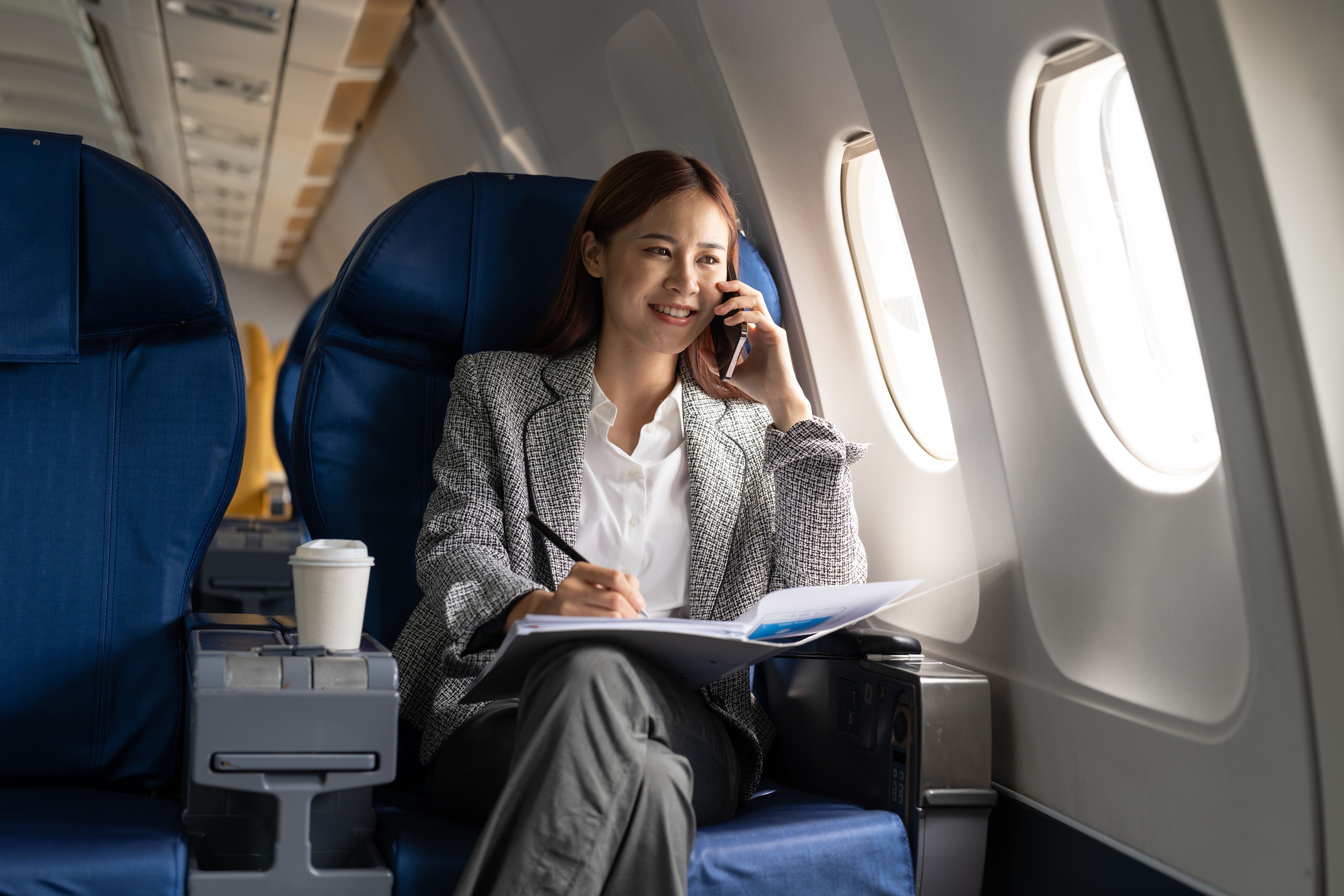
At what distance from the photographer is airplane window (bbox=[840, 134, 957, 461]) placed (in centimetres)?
254

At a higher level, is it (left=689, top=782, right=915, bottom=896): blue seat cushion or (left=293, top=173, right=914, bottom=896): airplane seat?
(left=293, top=173, right=914, bottom=896): airplane seat

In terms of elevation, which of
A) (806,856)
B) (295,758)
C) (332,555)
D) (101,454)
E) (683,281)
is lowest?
(806,856)

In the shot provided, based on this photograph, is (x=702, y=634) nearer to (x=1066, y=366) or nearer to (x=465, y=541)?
(x=465, y=541)

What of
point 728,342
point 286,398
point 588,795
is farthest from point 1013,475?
point 286,398

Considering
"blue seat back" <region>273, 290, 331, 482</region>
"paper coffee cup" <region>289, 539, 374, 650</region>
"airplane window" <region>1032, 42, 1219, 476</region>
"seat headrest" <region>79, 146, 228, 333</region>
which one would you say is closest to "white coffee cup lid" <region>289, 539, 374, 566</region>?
"paper coffee cup" <region>289, 539, 374, 650</region>

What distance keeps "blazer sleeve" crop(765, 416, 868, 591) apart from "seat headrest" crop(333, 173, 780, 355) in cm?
51

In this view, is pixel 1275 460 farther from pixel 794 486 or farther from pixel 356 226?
pixel 356 226

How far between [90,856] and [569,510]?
89cm

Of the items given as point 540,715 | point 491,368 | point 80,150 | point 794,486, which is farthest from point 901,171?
point 80,150

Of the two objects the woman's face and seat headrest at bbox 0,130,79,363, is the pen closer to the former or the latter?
the woman's face

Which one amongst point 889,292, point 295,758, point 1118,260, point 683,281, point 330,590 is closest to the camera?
point 295,758

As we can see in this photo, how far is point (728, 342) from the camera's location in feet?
7.31

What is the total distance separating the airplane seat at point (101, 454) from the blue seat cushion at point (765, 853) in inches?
20.4

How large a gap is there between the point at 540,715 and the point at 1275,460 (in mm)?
970
